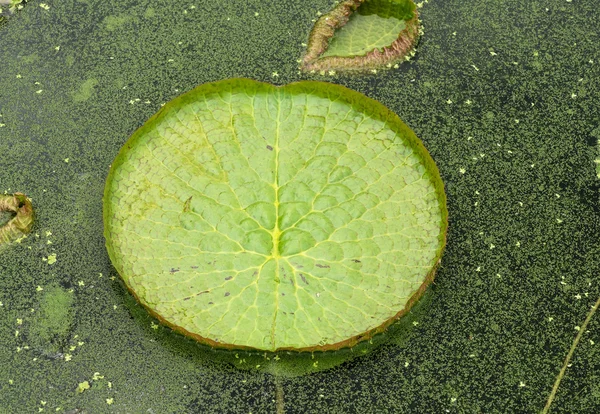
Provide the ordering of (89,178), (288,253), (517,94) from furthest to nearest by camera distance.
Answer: (517,94) < (89,178) < (288,253)

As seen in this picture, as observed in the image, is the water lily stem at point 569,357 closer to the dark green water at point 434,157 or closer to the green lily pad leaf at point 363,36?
the dark green water at point 434,157

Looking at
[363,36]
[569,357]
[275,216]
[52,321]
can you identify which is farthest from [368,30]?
[52,321]

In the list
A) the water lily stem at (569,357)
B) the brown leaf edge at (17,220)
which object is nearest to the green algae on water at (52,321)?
the brown leaf edge at (17,220)

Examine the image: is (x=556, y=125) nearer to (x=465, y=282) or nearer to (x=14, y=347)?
(x=465, y=282)

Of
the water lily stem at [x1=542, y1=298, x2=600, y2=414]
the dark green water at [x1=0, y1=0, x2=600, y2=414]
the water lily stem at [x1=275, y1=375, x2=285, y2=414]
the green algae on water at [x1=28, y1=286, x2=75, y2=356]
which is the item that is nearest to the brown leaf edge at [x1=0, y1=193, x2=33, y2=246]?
the dark green water at [x1=0, y1=0, x2=600, y2=414]

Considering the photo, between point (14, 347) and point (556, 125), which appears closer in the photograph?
point (14, 347)

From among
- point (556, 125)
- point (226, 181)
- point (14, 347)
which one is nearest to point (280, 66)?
point (226, 181)

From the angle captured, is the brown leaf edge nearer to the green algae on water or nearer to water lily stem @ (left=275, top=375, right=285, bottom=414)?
the green algae on water
